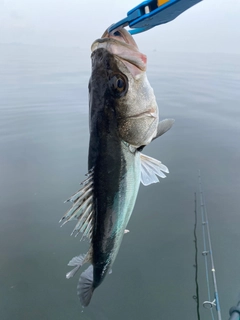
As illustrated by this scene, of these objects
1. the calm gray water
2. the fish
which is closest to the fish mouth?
the fish

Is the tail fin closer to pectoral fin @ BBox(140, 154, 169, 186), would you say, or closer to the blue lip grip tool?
pectoral fin @ BBox(140, 154, 169, 186)

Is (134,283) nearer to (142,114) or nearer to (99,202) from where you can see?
(99,202)

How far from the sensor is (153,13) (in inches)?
52.2

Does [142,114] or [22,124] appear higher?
[142,114]

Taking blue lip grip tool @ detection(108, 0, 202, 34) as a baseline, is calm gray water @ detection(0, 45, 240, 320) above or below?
below

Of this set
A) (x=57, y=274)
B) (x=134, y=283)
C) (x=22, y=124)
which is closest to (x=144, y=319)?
(x=134, y=283)

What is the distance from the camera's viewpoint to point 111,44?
5.14 feet

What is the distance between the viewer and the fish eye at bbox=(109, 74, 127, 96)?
1639 millimetres

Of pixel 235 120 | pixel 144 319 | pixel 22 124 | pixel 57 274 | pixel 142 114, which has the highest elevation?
pixel 142 114

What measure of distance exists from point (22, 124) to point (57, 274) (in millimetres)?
8859

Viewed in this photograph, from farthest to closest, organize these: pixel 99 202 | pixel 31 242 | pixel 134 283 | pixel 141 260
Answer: pixel 31 242 < pixel 141 260 < pixel 134 283 < pixel 99 202

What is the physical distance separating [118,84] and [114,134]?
0.32 m

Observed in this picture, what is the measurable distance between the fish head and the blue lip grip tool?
10 centimetres

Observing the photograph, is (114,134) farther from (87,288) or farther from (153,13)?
(87,288)
